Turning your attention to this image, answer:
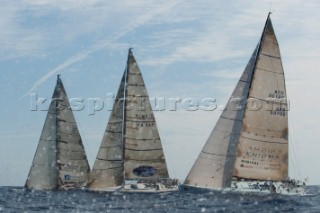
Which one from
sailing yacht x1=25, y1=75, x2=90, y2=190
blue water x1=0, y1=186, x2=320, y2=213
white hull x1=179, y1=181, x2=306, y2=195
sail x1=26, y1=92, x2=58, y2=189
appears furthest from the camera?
sailing yacht x1=25, y1=75, x2=90, y2=190

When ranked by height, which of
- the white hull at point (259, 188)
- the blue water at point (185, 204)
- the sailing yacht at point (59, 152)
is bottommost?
the blue water at point (185, 204)

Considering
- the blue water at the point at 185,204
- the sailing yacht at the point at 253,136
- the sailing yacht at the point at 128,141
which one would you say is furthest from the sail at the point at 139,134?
the sailing yacht at the point at 253,136

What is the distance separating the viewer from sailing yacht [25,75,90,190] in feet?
197

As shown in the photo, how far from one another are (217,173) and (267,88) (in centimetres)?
734

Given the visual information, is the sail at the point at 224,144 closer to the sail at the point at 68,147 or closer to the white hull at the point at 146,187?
the white hull at the point at 146,187

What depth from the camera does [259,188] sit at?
47.5 m

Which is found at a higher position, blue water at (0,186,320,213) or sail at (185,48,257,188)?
sail at (185,48,257,188)

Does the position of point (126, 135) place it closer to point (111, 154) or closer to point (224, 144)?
point (111, 154)

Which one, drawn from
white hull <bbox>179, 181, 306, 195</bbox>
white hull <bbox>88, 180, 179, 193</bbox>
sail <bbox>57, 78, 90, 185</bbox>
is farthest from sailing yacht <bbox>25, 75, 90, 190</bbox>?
white hull <bbox>179, 181, 306, 195</bbox>

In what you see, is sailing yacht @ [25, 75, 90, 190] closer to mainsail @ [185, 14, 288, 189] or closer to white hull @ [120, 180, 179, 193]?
white hull @ [120, 180, 179, 193]

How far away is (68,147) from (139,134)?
9.65 meters

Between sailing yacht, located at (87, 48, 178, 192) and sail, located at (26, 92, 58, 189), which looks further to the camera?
sail, located at (26, 92, 58, 189)

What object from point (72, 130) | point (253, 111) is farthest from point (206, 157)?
point (72, 130)

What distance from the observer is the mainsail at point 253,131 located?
46.8 m
